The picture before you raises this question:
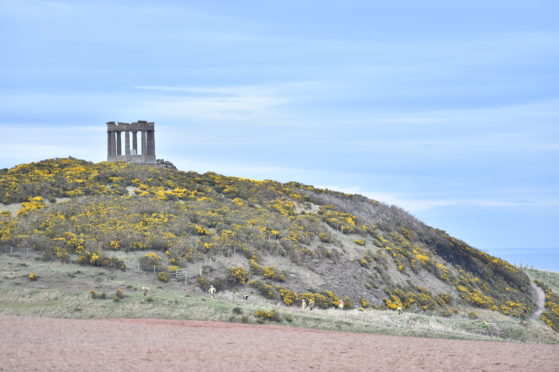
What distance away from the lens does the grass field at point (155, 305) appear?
955 inches

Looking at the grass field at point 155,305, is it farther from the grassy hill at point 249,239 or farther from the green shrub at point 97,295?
the grassy hill at point 249,239

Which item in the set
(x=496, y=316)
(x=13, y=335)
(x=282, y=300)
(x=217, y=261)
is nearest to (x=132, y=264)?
(x=217, y=261)

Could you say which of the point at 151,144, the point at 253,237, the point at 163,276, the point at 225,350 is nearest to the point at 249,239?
the point at 253,237

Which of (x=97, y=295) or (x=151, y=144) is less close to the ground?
(x=151, y=144)

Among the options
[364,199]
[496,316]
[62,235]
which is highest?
[364,199]

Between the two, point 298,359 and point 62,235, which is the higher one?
point 62,235

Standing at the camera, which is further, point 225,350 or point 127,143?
point 127,143

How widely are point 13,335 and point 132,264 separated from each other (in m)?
13.2

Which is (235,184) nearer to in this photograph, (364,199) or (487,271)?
(364,199)

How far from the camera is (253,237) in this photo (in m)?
38.4

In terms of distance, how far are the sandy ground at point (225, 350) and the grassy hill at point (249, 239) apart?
9.92 meters

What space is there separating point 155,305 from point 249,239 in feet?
44.1

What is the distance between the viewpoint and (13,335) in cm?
1875

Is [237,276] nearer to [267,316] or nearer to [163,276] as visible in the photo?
[163,276]
